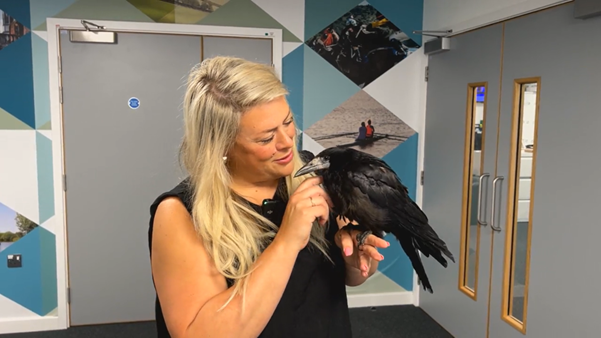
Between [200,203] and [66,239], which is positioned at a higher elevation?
[200,203]

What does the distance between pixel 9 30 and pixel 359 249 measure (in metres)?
3.01

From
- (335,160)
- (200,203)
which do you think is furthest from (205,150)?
(335,160)

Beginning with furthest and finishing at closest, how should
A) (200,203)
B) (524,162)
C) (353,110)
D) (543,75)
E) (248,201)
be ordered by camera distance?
(353,110) → (524,162) → (543,75) → (248,201) → (200,203)

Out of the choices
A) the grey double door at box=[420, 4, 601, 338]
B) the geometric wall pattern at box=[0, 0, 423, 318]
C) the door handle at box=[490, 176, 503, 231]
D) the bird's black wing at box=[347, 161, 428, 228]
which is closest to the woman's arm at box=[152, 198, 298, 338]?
the bird's black wing at box=[347, 161, 428, 228]

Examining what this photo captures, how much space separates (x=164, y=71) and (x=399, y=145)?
1.83 meters

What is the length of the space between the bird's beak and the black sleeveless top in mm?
84

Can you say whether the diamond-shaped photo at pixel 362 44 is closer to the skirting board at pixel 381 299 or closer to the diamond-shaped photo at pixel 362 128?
the diamond-shaped photo at pixel 362 128

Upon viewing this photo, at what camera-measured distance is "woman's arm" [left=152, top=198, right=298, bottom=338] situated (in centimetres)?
94

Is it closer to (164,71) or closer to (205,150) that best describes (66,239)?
(164,71)

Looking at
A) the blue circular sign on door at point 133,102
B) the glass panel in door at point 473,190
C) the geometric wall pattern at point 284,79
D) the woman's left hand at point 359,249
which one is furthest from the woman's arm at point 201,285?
the geometric wall pattern at point 284,79

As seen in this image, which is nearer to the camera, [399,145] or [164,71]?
[164,71]

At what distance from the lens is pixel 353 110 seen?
355 cm

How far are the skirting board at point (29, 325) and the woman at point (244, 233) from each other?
269cm

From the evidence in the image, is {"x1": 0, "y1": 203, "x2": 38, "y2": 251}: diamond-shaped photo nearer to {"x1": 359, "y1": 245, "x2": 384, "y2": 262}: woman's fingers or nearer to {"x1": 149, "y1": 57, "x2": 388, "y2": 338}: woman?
{"x1": 149, "y1": 57, "x2": 388, "y2": 338}: woman
